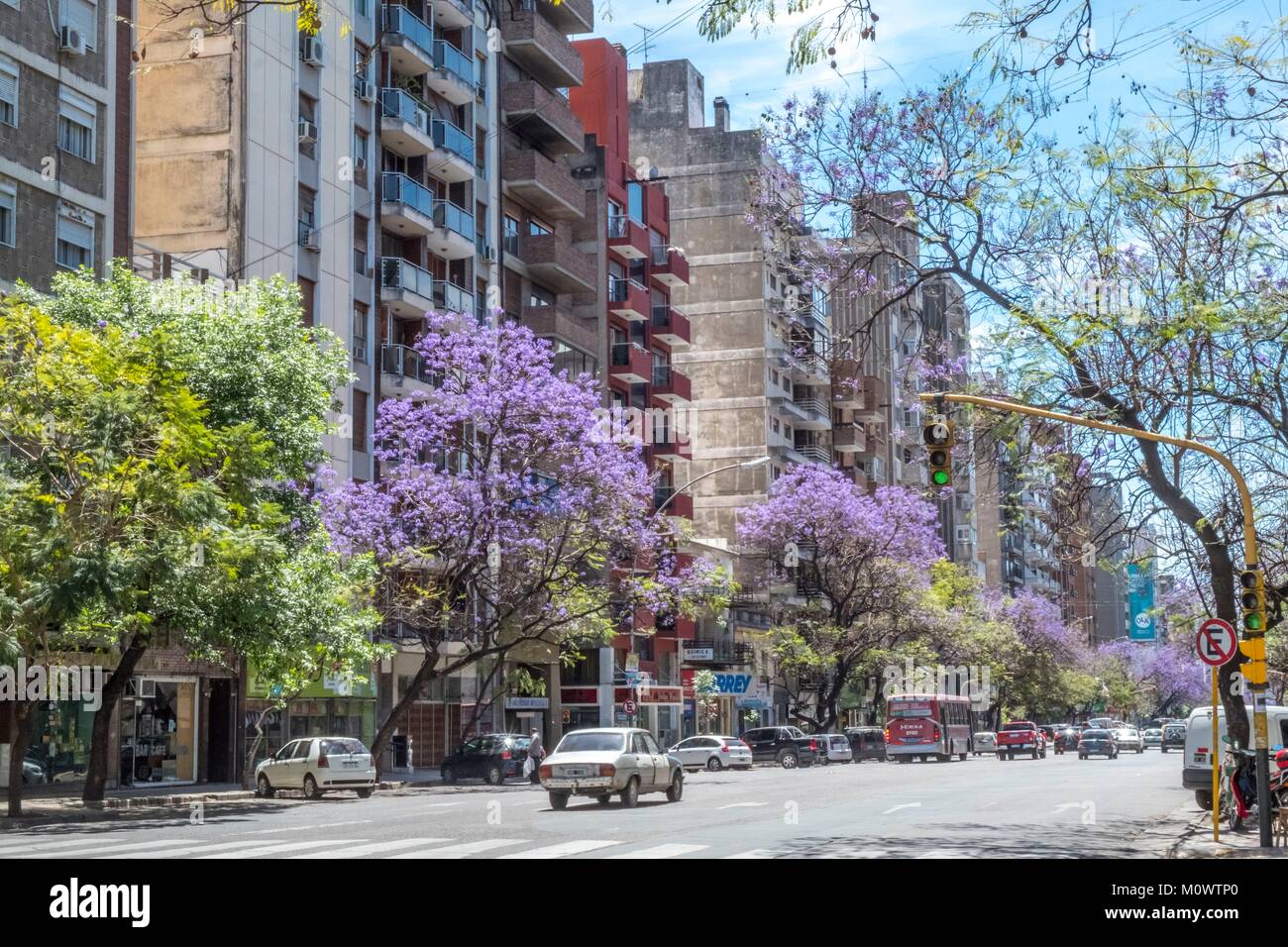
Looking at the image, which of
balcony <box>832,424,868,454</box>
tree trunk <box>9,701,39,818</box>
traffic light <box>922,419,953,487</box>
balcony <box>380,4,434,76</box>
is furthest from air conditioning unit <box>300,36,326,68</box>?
balcony <box>832,424,868,454</box>

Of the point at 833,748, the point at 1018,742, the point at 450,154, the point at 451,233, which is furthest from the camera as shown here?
the point at 1018,742

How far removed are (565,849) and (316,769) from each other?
57.1ft

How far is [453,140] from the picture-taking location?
2147 inches

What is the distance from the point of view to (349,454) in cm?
4766

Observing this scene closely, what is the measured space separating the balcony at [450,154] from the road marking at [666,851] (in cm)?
3725

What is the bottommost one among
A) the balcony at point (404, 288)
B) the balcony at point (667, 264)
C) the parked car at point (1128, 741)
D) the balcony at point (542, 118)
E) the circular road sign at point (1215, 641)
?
the parked car at point (1128, 741)

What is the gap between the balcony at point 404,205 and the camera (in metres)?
50.1

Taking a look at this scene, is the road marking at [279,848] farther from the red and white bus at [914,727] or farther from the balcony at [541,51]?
the red and white bus at [914,727]

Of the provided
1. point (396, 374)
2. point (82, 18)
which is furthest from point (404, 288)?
point (82, 18)

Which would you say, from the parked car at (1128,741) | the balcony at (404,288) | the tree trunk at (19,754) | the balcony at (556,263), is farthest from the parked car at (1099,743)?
the tree trunk at (19,754)

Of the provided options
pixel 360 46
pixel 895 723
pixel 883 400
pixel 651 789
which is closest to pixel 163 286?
pixel 651 789

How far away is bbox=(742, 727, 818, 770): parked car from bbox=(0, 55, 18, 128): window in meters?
39.3

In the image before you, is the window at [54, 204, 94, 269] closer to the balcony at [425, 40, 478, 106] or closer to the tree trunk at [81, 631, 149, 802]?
the tree trunk at [81, 631, 149, 802]

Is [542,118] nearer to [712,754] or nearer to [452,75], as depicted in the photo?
[452,75]
